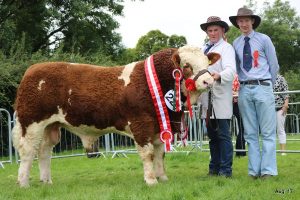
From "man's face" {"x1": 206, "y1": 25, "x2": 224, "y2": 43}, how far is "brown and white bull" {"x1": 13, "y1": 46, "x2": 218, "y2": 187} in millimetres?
843

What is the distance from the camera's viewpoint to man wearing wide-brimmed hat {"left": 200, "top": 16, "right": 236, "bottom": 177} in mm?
6741

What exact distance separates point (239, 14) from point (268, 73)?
98cm

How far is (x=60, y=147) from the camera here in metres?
14.2

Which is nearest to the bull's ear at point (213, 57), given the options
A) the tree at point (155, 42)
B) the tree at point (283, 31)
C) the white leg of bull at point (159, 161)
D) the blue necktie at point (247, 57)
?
the blue necktie at point (247, 57)

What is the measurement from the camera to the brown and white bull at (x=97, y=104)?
6.32 meters

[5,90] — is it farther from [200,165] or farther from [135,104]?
[135,104]

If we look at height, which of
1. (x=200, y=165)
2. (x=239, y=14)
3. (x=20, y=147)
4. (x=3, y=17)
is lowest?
(x=200, y=165)

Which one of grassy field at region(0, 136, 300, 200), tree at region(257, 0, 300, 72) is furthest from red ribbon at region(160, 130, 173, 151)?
tree at region(257, 0, 300, 72)

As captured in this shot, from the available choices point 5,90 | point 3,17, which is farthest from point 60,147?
point 3,17

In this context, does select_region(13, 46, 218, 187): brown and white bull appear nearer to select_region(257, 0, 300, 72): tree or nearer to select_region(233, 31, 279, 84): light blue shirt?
select_region(233, 31, 279, 84): light blue shirt

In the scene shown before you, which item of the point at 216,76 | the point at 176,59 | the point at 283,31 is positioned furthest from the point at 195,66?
the point at 283,31

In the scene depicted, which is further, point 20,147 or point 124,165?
point 124,165

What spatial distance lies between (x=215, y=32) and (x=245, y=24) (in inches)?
19.5

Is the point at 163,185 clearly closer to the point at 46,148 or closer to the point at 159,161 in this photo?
the point at 159,161
